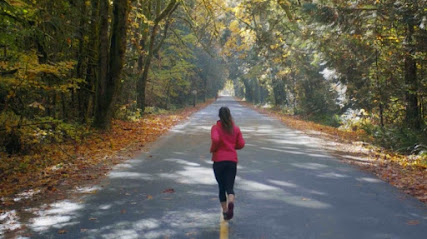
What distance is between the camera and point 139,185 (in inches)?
329

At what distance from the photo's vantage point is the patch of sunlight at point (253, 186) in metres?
7.92

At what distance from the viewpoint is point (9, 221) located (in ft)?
19.9

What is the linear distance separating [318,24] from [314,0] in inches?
36.0

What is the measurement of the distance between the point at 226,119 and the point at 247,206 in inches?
67.6

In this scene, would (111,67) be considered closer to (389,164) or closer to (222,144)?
(389,164)

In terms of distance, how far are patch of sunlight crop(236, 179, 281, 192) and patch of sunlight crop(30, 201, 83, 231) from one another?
3.14 metres

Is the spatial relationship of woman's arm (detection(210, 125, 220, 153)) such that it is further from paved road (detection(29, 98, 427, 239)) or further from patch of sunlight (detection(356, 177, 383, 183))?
patch of sunlight (detection(356, 177, 383, 183))

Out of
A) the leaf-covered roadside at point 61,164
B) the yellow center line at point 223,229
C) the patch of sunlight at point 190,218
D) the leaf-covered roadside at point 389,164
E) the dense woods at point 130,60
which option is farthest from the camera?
the dense woods at point 130,60

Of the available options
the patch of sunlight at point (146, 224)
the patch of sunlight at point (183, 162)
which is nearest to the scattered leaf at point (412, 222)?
the patch of sunlight at point (146, 224)

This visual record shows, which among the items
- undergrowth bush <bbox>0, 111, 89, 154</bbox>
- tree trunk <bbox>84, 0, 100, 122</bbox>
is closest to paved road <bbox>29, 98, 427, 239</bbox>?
undergrowth bush <bbox>0, 111, 89, 154</bbox>

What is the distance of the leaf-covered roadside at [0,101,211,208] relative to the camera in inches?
334

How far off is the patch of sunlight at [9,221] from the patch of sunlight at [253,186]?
4.02 meters

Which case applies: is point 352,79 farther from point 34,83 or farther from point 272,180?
point 34,83

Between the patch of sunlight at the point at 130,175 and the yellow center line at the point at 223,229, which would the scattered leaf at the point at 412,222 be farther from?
the patch of sunlight at the point at 130,175
